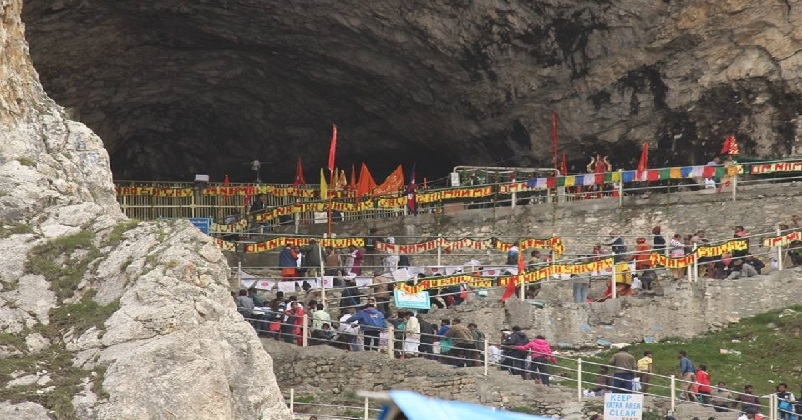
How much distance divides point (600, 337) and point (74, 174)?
10.1 meters

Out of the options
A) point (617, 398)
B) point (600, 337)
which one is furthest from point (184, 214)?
point (617, 398)

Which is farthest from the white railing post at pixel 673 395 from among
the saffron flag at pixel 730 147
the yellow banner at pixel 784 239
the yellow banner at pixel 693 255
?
the saffron flag at pixel 730 147

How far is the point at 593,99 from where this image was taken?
141 ft

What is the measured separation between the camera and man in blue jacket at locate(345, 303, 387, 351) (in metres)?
34.0

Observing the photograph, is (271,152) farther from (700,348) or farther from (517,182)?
(700,348)

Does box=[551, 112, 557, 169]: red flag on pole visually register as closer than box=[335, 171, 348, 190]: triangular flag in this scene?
Yes

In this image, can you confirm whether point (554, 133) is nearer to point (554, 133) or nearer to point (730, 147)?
point (554, 133)

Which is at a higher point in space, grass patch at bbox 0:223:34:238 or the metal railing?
the metal railing

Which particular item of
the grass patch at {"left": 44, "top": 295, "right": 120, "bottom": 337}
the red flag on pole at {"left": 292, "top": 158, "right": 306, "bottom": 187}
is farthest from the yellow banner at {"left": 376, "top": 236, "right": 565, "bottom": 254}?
the grass patch at {"left": 44, "top": 295, "right": 120, "bottom": 337}

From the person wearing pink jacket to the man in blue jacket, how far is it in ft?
7.35

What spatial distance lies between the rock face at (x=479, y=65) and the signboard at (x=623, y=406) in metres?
11.6

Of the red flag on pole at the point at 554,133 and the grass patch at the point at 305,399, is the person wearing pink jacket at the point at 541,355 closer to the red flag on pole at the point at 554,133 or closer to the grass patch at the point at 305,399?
the grass patch at the point at 305,399

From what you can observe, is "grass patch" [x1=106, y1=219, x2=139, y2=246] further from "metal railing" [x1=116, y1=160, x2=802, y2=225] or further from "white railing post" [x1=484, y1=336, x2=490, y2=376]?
"metal railing" [x1=116, y1=160, x2=802, y2=225]

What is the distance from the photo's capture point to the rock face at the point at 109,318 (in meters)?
24.4
